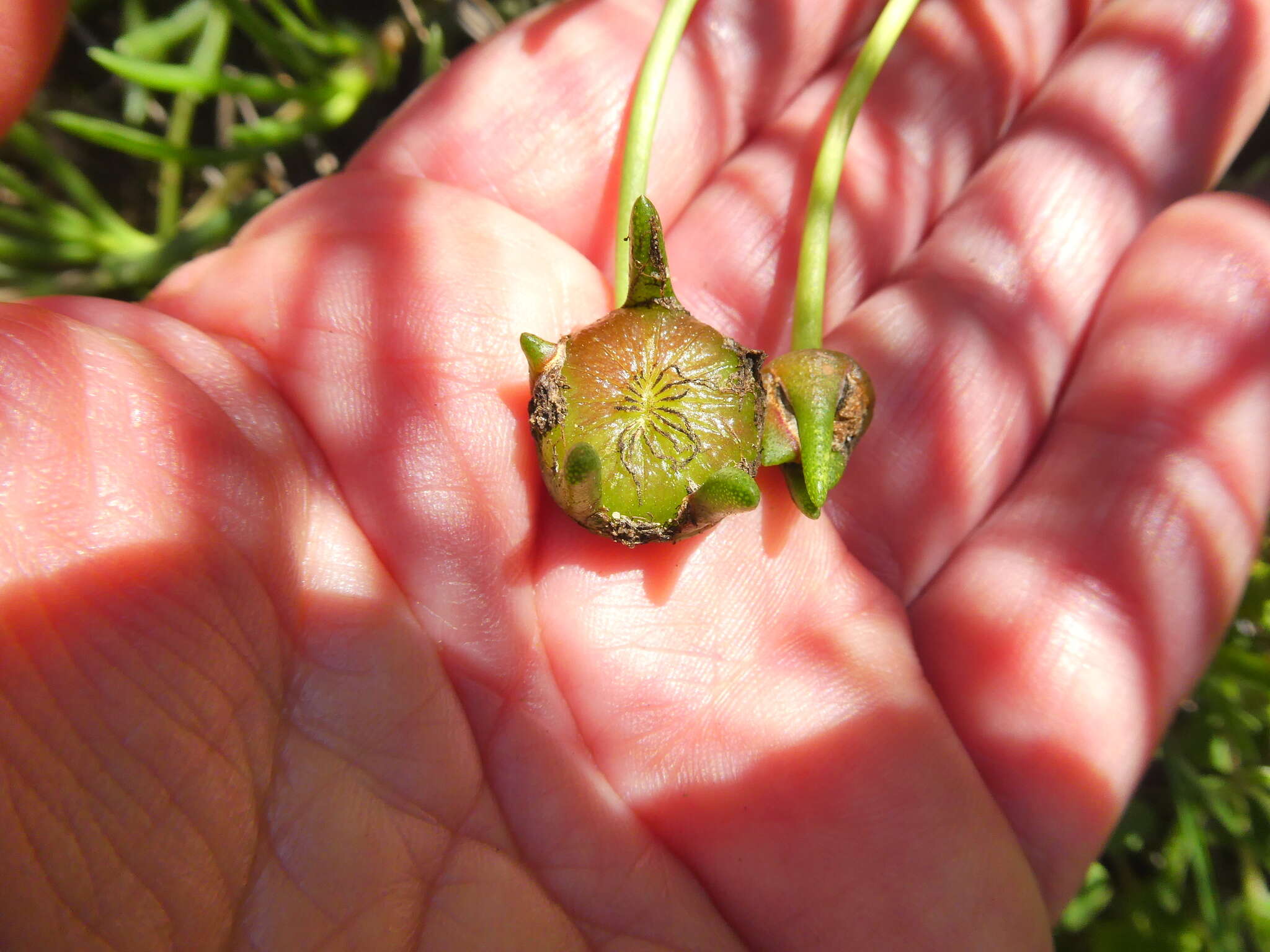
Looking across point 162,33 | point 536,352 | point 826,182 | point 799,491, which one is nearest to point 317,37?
point 162,33

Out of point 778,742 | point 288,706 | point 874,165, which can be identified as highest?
point 874,165

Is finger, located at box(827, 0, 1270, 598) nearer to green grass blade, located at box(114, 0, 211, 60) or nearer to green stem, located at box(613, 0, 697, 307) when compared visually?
green stem, located at box(613, 0, 697, 307)

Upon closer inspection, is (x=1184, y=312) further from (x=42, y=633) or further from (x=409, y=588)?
(x=42, y=633)

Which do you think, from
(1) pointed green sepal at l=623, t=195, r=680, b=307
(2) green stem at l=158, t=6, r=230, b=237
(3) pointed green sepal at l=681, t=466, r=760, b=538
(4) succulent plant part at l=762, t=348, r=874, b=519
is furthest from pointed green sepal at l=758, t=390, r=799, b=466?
(2) green stem at l=158, t=6, r=230, b=237

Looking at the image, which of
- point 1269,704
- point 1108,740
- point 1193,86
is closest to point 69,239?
point 1108,740

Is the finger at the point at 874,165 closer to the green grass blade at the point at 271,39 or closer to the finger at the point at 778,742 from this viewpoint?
the finger at the point at 778,742

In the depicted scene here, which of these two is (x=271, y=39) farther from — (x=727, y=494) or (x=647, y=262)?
(x=727, y=494)
